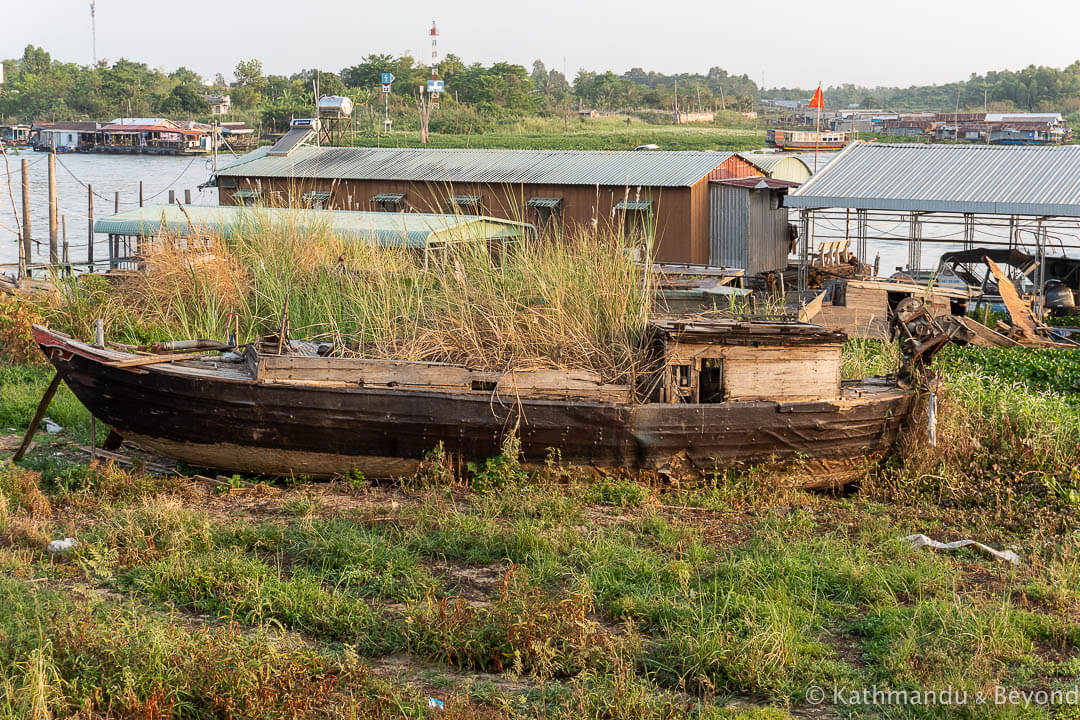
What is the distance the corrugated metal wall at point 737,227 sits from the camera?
75.7 feet

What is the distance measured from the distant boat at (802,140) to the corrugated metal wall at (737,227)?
37538 millimetres

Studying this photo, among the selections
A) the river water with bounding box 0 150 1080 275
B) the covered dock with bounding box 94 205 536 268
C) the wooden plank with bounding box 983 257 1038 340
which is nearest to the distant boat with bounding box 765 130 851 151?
the river water with bounding box 0 150 1080 275

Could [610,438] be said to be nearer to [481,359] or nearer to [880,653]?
[481,359]

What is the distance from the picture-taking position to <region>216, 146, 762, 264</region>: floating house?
22.5m

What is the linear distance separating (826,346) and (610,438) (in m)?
2.06

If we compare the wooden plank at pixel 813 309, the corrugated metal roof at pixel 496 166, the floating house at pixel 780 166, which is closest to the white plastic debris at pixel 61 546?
the wooden plank at pixel 813 309

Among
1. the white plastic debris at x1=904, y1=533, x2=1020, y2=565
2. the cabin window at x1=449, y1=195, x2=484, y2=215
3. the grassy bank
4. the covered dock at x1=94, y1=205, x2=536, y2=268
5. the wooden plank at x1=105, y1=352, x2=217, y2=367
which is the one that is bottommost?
the white plastic debris at x1=904, y1=533, x2=1020, y2=565

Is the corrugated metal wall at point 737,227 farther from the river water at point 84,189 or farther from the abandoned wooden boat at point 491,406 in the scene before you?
the river water at point 84,189

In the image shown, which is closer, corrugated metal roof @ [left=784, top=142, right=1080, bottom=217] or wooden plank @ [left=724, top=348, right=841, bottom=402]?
wooden plank @ [left=724, top=348, right=841, bottom=402]

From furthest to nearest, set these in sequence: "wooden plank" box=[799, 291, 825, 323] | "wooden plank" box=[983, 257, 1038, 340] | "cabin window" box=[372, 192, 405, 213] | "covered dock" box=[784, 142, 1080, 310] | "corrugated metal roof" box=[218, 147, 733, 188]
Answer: "cabin window" box=[372, 192, 405, 213] < "corrugated metal roof" box=[218, 147, 733, 188] < "covered dock" box=[784, 142, 1080, 310] < "wooden plank" box=[983, 257, 1038, 340] < "wooden plank" box=[799, 291, 825, 323]

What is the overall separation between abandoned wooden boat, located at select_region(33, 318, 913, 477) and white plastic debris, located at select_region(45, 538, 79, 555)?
2039 mm

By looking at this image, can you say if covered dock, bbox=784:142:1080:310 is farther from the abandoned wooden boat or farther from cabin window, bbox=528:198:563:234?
the abandoned wooden boat

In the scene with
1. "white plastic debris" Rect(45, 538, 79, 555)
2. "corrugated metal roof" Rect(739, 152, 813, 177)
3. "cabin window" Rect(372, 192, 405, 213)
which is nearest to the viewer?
"white plastic debris" Rect(45, 538, 79, 555)

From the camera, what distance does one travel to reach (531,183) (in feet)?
76.7
